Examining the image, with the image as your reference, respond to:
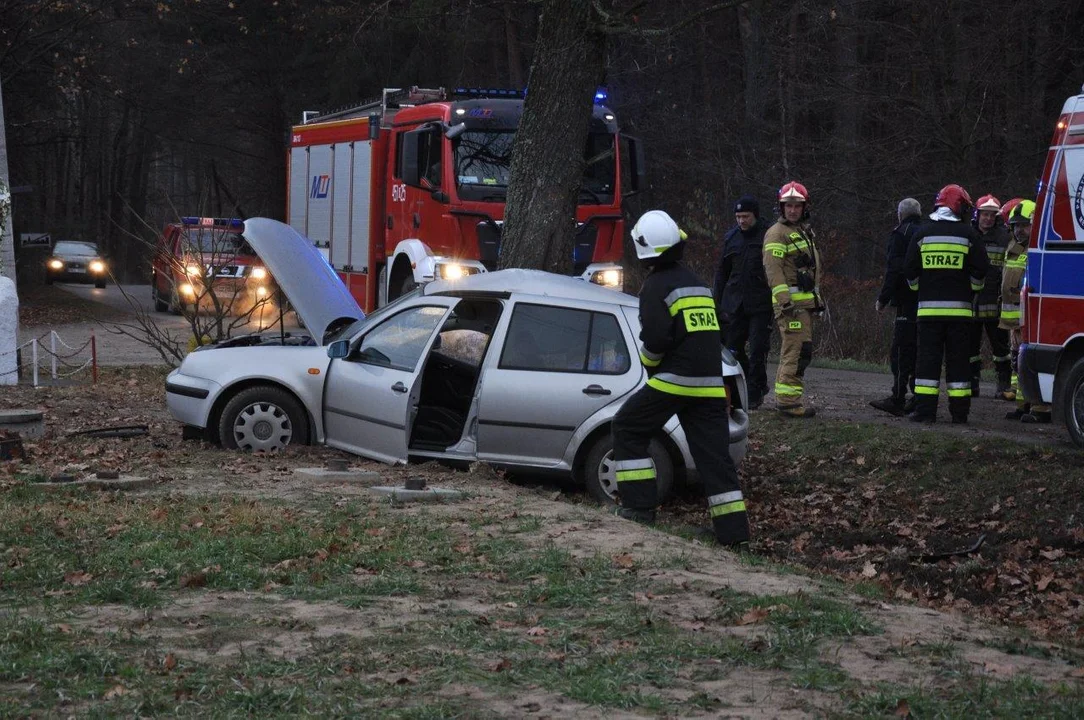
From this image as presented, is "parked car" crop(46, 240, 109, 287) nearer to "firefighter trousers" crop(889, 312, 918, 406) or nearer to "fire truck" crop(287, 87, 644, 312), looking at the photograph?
"fire truck" crop(287, 87, 644, 312)

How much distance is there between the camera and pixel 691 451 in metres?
8.23

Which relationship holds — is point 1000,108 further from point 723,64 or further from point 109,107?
point 109,107

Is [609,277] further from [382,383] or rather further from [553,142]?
[382,383]

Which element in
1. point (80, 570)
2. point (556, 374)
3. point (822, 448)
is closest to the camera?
point (80, 570)

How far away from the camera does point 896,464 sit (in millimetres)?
10812

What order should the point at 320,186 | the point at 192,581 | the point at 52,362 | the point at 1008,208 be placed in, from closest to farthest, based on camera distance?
the point at 192,581 → the point at 1008,208 → the point at 52,362 → the point at 320,186

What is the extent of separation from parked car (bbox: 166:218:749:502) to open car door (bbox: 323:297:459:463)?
0.04 ft

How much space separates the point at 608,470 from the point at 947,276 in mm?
4109

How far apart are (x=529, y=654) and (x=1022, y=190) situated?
2007 cm

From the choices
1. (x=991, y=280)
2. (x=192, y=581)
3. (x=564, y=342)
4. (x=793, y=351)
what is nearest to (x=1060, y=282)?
(x=793, y=351)

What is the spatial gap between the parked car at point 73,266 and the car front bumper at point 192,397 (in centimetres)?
3611

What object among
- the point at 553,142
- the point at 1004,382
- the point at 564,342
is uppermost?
the point at 553,142

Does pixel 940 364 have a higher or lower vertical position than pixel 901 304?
lower

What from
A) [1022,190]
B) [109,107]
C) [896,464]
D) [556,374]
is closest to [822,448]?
[896,464]
